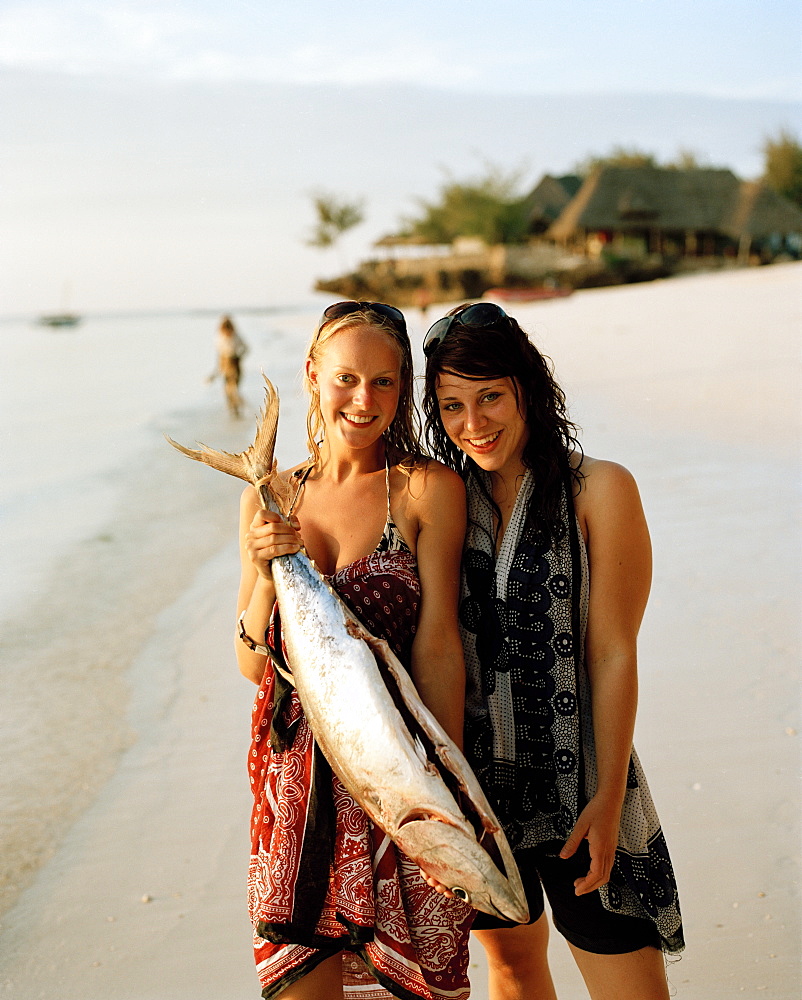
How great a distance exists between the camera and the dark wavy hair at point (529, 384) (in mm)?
2230

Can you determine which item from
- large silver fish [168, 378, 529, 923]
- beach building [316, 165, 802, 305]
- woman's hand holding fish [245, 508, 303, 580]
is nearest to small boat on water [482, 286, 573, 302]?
beach building [316, 165, 802, 305]

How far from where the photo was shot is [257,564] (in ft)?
7.17

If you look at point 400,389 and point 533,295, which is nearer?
point 400,389

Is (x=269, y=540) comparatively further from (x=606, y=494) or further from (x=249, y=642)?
(x=606, y=494)

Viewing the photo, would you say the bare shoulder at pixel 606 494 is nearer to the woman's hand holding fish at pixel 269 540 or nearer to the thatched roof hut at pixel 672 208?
the woman's hand holding fish at pixel 269 540

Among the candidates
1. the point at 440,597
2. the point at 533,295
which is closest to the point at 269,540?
the point at 440,597

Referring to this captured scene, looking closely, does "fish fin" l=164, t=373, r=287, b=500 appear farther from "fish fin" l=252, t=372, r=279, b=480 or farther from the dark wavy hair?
the dark wavy hair

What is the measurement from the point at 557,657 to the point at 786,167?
6356 cm

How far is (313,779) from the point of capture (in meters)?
2.11

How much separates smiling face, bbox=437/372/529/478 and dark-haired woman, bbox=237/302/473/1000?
0.31 feet

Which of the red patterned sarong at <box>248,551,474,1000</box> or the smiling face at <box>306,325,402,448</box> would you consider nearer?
the red patterned sarong at <box>248,551,474,1000</box>

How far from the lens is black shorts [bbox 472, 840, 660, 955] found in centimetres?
225

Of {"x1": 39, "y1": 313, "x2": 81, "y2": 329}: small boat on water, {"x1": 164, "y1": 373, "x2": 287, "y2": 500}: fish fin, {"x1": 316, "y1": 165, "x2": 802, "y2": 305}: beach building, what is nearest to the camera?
{"x1": 164, "y1": 373, "x2": 287, "y2": 500}: fish fin

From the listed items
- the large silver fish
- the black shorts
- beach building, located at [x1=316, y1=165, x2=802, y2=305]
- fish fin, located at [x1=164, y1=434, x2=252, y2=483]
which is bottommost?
the black shorts
